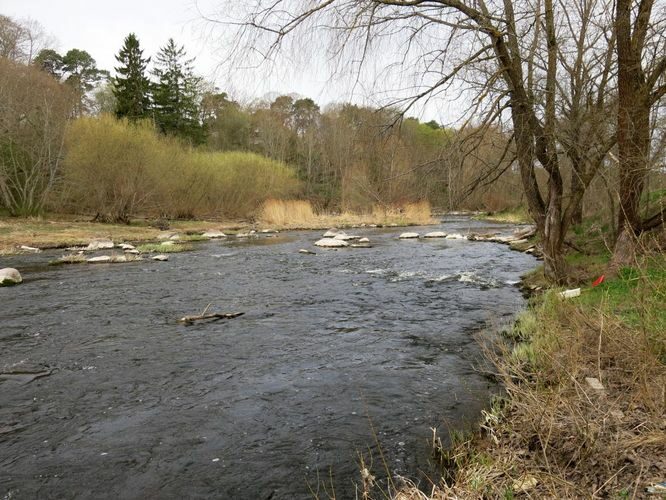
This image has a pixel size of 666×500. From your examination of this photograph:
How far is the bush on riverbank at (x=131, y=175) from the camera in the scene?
27.2 m

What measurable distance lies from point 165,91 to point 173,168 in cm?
1815

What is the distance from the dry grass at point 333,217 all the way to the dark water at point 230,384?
22.6 meters

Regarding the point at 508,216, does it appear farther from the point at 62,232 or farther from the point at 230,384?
the point at 230,384

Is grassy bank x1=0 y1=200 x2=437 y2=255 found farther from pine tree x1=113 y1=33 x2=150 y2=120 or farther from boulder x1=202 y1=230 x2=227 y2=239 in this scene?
pine tree x1=113 y1=33 x2=150 y2=120

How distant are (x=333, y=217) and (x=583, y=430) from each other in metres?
34.7

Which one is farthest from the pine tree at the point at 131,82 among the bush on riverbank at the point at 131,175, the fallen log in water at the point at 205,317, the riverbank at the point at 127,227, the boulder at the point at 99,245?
the fallen log in water at the point at 205,317

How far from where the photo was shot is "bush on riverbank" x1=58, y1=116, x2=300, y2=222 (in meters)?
27.2

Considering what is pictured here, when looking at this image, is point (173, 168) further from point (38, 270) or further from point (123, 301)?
point (123, 301)

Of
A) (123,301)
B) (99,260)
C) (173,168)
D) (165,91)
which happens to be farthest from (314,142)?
(123,301)

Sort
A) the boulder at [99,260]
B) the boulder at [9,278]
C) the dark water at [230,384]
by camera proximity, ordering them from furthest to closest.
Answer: the boulder at [99,260]
the boulder at [9,278]
the dark water at [230,384]

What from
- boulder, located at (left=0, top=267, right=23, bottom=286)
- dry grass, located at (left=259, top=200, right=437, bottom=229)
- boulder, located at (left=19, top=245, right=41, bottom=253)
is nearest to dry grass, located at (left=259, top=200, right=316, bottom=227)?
dry grass, located at (left=259, top=200, right=437, bottom=229)

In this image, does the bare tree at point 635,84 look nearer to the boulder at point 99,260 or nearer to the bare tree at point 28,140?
the boulder at point 99,260

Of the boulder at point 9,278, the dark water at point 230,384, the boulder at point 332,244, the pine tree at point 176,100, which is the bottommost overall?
the dark water at point 230,384

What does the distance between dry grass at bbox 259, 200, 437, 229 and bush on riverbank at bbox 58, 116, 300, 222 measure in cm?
561
